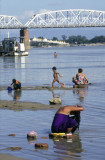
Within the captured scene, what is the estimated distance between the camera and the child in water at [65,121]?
12023 mm

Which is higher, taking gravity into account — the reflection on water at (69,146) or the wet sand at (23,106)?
the reflection on water at (69,146)

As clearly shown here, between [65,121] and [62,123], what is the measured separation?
0.32ft

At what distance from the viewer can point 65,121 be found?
12.0 m

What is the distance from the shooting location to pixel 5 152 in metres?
10.3

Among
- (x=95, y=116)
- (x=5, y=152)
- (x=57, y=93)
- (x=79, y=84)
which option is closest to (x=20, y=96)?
(x=57, y=93)

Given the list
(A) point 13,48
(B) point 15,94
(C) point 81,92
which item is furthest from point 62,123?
(A) point 13,48

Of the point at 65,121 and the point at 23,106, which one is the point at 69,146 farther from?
the point at 23,106

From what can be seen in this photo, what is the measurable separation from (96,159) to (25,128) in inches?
166

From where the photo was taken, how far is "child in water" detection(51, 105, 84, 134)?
1202 centimetres

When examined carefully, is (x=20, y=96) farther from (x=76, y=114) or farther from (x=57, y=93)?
(x=76, y=114)

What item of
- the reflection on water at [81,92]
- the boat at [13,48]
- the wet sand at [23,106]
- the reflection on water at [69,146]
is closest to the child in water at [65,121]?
the reflection on water at [69,146]

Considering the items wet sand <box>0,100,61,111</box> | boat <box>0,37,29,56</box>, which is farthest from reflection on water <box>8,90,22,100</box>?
boat <box>0,37,29,56</box>

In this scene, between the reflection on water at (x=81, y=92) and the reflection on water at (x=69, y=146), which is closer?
the reflection on water at (x=69, y=146)

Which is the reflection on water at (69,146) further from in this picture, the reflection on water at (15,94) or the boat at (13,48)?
the boat at (13,48)
